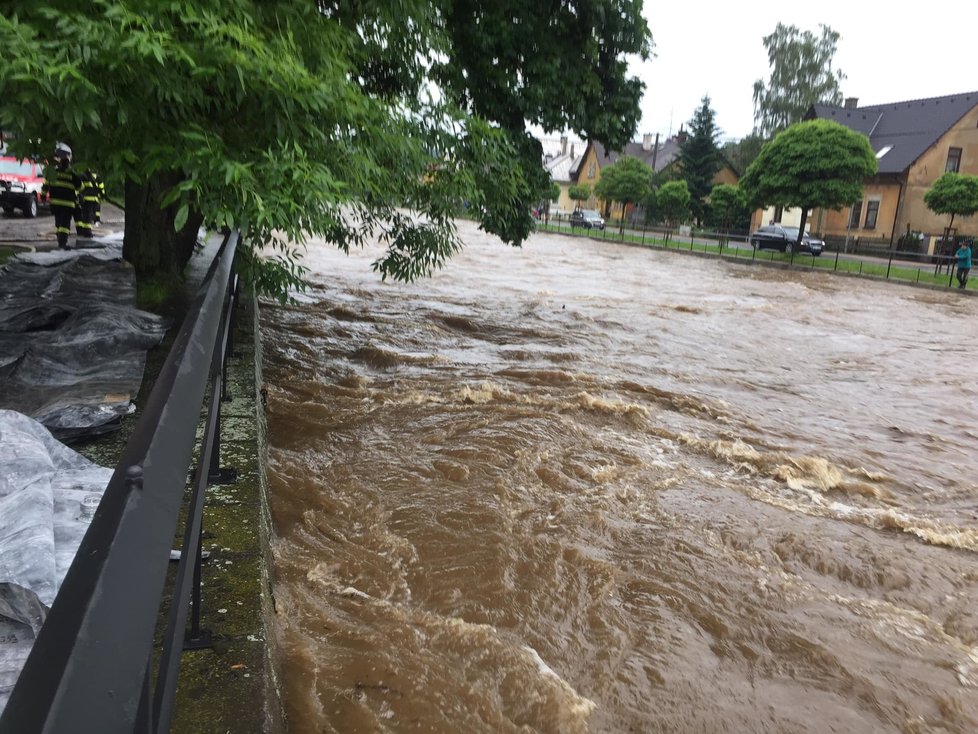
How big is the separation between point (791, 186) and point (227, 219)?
113ft

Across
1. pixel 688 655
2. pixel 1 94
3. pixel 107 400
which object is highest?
pixel 1 94

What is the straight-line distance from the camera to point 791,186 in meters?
33.8

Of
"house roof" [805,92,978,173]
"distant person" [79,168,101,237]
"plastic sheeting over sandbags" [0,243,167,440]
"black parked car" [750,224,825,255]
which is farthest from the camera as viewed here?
"house roof" [805,92,978,173]

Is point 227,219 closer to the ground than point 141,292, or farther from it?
farther from it

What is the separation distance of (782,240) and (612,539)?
117 feet

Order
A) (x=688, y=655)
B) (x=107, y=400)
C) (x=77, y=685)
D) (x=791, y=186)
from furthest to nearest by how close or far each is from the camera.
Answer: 1. (x=791, y=186)
2. (x=107, y=400)
3. (x=688, y=655)
4. (x=77, y=685)

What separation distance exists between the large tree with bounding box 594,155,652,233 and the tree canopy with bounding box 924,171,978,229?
20.7 m

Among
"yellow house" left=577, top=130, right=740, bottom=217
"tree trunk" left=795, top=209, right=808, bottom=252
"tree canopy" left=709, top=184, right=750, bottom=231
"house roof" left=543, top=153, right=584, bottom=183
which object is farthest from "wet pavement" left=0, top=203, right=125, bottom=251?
"house roof" left=543, top=153, right=584, bottom=183

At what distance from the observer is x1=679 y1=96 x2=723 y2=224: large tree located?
52.3 m

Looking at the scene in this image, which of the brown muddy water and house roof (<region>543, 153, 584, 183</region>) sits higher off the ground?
house roof (<region>543, 153, 584, 183</region>)

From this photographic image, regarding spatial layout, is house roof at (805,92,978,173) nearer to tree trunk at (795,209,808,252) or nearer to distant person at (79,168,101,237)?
tree trunk at (795,209,808,252)

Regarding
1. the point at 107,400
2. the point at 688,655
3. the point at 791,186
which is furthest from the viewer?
the point at 791,186

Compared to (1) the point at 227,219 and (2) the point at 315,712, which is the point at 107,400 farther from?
(2) the point at 315,712

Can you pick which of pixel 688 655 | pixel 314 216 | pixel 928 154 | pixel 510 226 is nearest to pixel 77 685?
pixel 314 216
